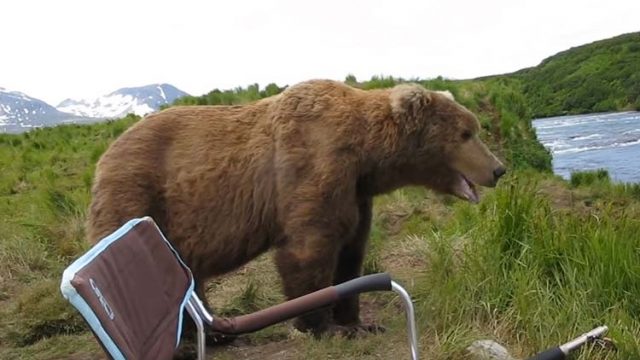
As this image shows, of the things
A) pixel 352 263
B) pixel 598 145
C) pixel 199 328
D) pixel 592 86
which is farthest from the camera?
pixel 592 86

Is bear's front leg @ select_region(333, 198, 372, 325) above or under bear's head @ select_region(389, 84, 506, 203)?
under

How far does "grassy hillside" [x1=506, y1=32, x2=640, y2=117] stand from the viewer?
2375 centimetres

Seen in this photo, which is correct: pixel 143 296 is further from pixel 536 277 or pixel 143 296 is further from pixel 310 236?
pixel 536 277

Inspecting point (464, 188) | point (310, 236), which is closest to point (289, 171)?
point (310, 236)

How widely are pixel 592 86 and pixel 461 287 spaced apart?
2259 cm

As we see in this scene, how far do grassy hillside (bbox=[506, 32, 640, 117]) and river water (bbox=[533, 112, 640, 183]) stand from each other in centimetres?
171

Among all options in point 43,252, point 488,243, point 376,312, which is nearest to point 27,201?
point 43,252

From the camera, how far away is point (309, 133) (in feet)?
14.4

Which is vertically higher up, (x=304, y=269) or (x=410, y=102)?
(x=410, y=102)

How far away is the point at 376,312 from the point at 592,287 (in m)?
1.57

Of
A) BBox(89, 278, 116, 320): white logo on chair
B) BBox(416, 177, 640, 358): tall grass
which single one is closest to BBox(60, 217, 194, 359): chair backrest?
BBox(89, 278, 116, 320): white logo on chair

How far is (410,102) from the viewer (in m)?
4.42

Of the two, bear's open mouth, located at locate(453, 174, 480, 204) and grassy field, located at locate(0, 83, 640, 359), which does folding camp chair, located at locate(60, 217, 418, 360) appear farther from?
bear's open mouth, located at locate(453, 174, 480, 204)

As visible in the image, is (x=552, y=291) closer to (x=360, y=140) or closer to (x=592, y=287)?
(x=592, y=287)
